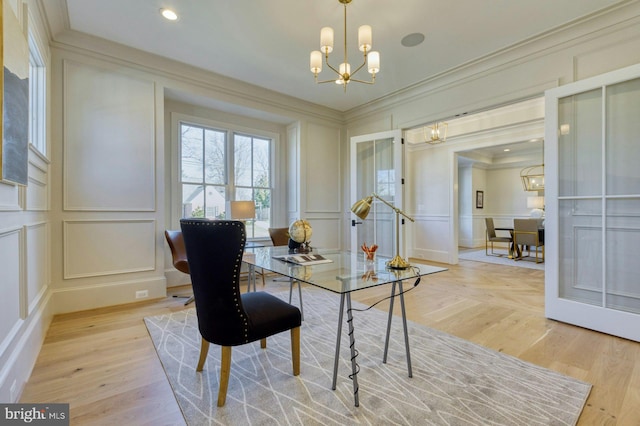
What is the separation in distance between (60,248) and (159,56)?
2.36m

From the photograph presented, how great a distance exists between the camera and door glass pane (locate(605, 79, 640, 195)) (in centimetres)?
234

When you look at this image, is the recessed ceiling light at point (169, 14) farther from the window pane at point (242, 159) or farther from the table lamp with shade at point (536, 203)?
the table lamp with shade at point (536, 203)

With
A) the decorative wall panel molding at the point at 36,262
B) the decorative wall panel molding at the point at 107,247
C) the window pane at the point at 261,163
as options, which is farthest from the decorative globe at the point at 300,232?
the window pane at the point at 261,163

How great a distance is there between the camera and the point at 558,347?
2.20m

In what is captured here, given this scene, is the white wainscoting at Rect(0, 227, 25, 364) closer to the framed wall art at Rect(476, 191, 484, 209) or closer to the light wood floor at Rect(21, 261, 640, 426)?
the light wood floor at Rect(21, 261, 640, 426)

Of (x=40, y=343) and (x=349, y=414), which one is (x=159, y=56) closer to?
(x=40, y=343)

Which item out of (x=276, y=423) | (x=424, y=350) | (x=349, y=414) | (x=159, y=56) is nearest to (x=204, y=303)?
(x=276, y=423)

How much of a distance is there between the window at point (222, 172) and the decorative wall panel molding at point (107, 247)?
0.83m

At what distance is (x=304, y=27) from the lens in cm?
280

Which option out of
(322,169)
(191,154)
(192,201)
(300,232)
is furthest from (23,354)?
(322,169)

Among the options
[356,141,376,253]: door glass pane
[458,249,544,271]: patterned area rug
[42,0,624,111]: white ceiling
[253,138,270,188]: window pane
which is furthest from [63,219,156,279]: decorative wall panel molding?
[458,249,544,271]: patterned area rug

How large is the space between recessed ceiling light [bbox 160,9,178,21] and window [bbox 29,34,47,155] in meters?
1.05

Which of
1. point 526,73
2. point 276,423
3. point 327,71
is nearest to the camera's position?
point 276,423

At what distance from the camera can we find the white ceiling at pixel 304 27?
250 centimetres
